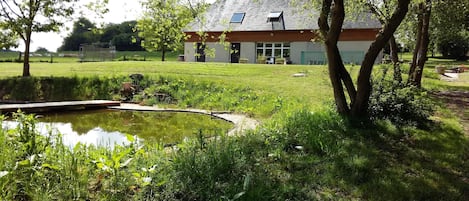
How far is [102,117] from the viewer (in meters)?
10.4

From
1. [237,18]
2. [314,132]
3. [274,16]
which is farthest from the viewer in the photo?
[237,18]

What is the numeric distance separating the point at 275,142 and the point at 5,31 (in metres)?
11.4

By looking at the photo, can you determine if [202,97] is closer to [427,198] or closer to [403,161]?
[403,161]

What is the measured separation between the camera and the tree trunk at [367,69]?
21.5 feet

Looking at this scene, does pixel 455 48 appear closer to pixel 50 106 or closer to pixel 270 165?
pixel 50 106

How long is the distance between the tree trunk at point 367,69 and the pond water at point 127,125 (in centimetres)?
250

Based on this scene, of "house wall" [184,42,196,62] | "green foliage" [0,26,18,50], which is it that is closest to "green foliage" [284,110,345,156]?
"green foliage" [0,26,18,50]

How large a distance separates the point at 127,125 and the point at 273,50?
2360 centimetres

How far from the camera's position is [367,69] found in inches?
271

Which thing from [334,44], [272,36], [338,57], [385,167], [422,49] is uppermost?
[272,36]

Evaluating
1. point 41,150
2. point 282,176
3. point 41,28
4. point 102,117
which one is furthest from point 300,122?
point 41,28

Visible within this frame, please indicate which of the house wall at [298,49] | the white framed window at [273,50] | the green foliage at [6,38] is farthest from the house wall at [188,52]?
the green foliage at [6,38]

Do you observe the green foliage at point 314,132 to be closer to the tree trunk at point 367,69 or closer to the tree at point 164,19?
the tree trunk at point 367,69

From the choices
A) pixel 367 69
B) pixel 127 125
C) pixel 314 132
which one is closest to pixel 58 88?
pixel 127 125
